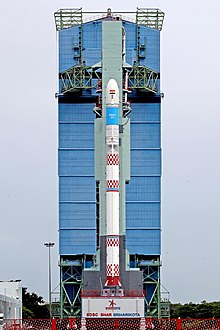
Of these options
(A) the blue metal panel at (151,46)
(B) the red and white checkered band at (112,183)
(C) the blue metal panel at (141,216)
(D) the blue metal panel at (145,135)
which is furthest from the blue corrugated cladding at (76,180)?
(B) the red and white checkered band at (112,183)

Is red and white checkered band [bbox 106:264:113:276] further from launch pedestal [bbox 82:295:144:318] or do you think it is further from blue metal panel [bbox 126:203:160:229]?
blue metal panel [bbox 126:203:160:229]

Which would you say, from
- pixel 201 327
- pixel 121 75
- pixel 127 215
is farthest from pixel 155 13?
pixel 201 327

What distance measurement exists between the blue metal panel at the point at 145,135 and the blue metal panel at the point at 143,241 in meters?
6.10

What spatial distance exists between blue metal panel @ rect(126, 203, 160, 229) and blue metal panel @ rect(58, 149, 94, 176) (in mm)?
3806

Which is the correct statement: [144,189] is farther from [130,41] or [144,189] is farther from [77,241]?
[130,41]

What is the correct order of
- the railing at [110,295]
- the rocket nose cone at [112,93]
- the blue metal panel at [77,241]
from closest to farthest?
the railing at [110,295] → the rocket nose cone at [112,93] → the blue metal panel at [77,241]

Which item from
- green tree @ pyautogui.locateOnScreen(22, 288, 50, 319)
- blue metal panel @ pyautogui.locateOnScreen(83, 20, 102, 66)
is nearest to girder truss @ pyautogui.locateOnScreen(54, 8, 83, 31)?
blue metal panel @ pyautogui.locateOnScreen(83, 20, 102, 66)

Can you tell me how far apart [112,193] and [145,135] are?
1187cm

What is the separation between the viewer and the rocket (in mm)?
54969

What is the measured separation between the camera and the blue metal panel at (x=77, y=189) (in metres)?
65.3

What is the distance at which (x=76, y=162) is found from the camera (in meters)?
65.6

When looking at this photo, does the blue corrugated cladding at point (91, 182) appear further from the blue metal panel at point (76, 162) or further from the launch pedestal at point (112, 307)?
the launch pedestal at point (112, 307)

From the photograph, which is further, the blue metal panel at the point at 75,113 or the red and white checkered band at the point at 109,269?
the blue metal panel at the point at 75,113

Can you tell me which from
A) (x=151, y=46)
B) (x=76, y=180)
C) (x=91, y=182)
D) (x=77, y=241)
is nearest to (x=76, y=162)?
(x=76, y=180)
